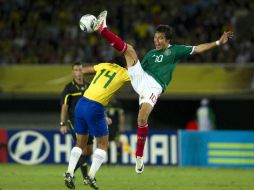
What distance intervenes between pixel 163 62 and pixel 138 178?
11.8 feet

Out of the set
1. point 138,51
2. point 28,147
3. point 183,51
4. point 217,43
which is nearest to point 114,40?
point 183,51

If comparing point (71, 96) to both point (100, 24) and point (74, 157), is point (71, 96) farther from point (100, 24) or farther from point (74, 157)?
point (100, 24)

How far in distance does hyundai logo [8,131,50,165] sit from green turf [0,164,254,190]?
879 millimetres

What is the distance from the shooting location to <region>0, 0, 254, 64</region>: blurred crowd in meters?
24.0

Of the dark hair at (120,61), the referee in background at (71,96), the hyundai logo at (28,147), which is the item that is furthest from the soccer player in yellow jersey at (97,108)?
the hyundai logo at (28,147)

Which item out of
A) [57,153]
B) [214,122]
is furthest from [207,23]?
[57,153]

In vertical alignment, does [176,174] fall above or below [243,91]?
below

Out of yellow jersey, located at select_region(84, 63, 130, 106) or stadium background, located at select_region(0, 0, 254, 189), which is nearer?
yellow jersey, located at select_region(84, 63, 130, 106)

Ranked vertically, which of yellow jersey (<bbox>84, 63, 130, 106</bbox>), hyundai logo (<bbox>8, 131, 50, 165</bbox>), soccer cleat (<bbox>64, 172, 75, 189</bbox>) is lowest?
soccer cleat (<bbox>64, 172, 75, 189</bbox>)

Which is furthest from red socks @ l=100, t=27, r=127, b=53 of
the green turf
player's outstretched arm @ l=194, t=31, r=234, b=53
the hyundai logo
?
the hyundai logo

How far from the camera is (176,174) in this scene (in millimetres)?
17344

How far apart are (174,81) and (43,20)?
4.99 m

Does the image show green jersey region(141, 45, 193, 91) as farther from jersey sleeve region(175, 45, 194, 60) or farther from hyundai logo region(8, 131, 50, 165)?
hyundai logo region(8, 131, 50, 165)

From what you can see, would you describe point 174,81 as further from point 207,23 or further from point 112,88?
point 112,88
